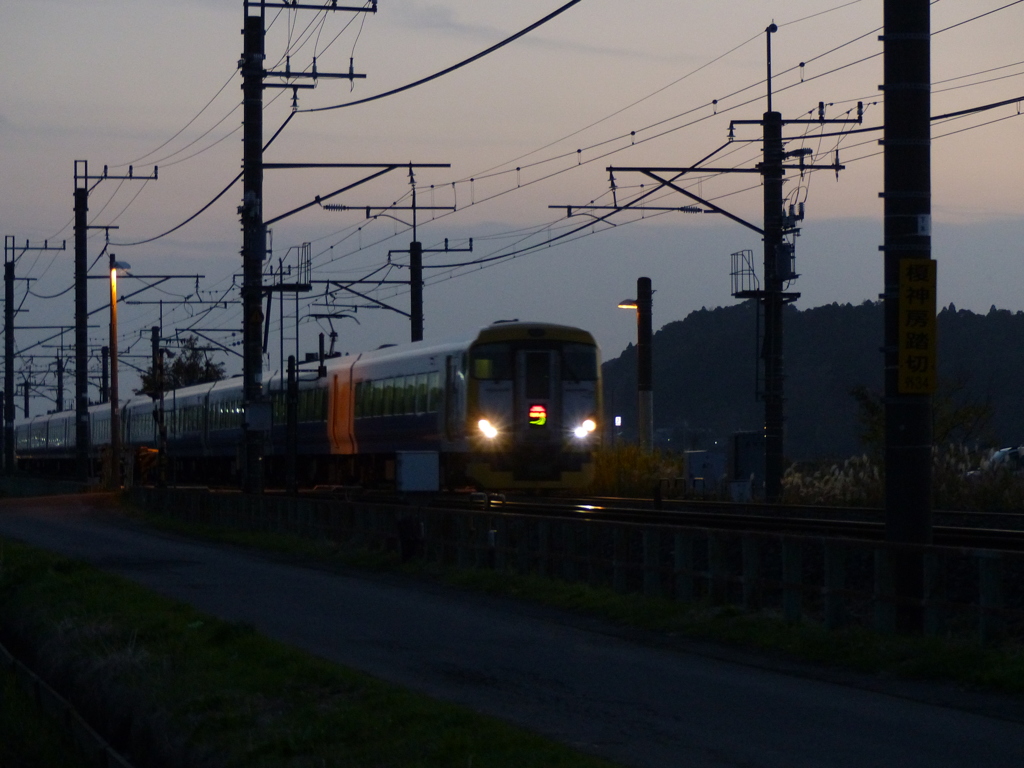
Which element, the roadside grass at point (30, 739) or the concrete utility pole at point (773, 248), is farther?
the concrete utility pole at point (773, 248)

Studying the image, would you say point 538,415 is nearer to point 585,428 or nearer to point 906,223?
point 585,428

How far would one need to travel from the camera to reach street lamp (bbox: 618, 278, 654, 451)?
41.1m

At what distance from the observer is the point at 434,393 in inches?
1168

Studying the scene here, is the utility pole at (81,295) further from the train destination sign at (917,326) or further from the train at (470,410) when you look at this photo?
the train destination sign at (917,326)

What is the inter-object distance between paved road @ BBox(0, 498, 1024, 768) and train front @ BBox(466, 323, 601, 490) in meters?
10.6

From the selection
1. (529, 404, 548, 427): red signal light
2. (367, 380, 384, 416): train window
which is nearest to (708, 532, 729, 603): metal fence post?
(529, 404, 548, 427): red signal light

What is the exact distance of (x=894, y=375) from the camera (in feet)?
A: 39.1

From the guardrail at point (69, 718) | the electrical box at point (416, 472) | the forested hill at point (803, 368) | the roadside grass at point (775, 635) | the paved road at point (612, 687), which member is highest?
the forested hill at point (803, 368)

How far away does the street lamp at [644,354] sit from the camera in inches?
1619

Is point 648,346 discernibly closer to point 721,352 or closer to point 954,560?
point 954,560

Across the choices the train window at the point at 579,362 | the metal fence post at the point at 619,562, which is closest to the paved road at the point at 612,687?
the metal fence post at the point at 619,562

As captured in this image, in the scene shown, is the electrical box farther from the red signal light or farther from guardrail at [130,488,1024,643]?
the red signal light

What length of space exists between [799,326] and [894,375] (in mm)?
141421

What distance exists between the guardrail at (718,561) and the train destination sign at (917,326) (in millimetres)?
1308
